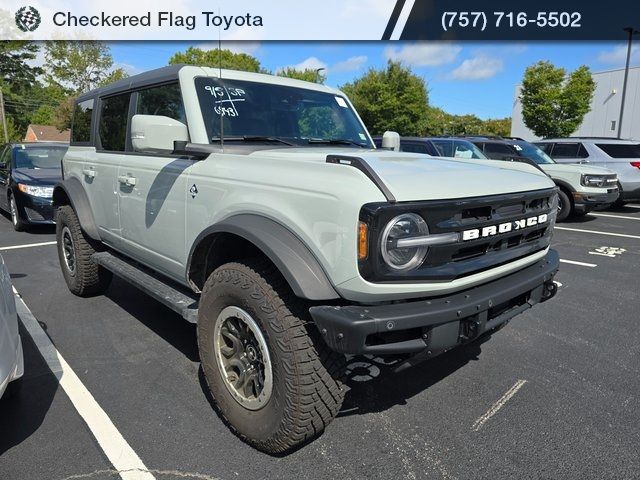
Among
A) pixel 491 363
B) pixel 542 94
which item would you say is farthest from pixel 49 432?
pixel 542 94

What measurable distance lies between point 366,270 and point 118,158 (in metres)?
2.69

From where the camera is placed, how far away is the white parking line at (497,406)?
8.98 ft

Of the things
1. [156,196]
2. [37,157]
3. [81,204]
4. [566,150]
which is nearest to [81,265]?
[81,204]

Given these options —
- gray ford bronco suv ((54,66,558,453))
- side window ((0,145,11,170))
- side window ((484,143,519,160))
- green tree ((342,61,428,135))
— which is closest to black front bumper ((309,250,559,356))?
gray ford bronco suv ((54,66,558,453))

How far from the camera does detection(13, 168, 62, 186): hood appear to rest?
332 inches

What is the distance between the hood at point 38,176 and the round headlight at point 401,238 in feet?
25.6

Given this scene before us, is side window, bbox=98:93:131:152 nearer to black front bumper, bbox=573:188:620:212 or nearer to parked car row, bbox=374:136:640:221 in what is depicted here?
parked car row, bbox=374:136:640:221

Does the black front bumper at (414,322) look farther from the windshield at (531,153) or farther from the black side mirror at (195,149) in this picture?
the windshield at (531,153)

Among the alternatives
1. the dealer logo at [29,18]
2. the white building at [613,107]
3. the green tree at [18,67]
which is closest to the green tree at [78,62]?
the green tree at [18,67]

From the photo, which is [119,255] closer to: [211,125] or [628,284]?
[211,125]

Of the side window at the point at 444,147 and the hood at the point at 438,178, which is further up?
the side window at the point at 444,147

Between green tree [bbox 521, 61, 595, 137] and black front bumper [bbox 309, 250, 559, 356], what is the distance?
1136 inches

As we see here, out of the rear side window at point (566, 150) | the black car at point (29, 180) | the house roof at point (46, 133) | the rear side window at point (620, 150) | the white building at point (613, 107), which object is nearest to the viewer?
the black car at point (29, 180)

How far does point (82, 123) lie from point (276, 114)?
265cm
